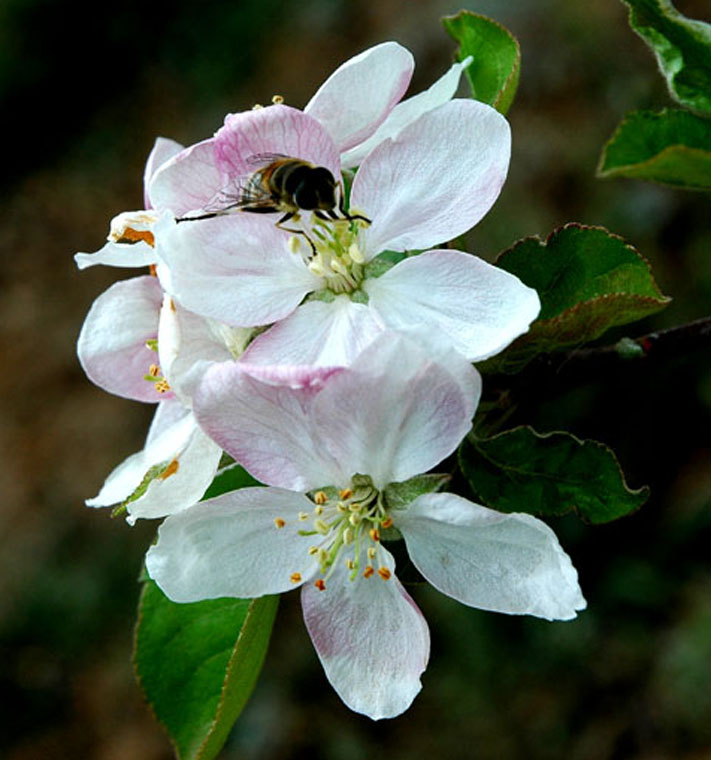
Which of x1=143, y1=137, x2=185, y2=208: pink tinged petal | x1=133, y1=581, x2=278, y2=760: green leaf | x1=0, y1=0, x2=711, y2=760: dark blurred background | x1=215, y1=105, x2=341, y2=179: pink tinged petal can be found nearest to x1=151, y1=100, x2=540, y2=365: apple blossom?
x1=215, y1=105, x2=341, y2=179: pink tinged petal

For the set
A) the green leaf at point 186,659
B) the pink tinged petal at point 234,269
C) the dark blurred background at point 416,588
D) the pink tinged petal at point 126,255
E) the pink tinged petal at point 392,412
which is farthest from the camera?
the dark blurred background at point 416,588

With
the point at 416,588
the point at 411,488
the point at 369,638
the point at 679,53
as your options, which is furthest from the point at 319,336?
the point at 416,588

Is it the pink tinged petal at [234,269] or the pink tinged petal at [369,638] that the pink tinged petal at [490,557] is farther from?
the pink tinged petal at [234,269]

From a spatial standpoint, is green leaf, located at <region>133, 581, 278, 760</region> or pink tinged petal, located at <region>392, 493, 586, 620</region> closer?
pink tinged petal, located at <region>392, 493, 586, 620</region>

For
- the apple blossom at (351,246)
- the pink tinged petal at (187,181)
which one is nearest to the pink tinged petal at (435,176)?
the apple blossom at (351,246)

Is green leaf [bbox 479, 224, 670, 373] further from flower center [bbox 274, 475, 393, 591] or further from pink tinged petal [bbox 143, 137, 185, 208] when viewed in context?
pink tinged petal [bbox 143, 137, 185, 208]

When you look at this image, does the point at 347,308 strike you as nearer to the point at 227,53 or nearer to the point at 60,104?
the point at 227,53
